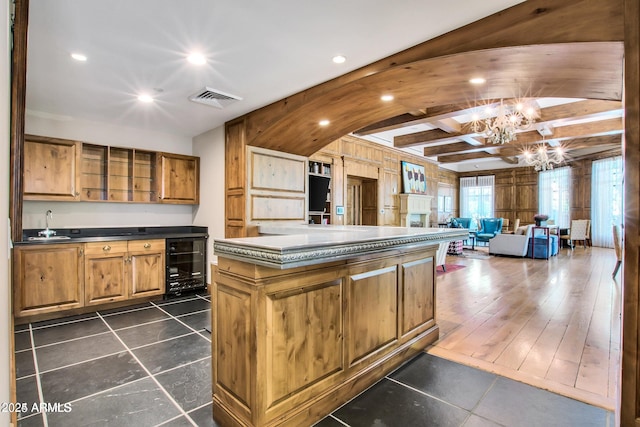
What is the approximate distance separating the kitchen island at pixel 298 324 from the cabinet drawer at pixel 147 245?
114 inches

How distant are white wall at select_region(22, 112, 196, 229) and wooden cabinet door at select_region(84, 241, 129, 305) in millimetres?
750

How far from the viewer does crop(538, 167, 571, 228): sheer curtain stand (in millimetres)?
10336

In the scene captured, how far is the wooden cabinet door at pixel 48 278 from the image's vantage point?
3.37 m

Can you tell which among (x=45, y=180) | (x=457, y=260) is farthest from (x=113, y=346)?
(x=457, y=260)

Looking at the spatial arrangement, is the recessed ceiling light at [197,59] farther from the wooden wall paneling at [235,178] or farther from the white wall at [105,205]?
the white wall at [105,205]

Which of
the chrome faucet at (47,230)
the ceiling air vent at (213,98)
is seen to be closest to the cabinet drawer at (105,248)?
the chrome faucet at (47,230)

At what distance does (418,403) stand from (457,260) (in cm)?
612

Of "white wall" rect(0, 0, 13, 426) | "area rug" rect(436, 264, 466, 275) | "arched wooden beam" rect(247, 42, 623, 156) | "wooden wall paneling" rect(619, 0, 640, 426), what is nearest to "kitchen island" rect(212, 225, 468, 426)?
"white wall" rect(0, 0, 13, 426)

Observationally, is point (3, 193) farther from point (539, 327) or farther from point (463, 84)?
point (539, 327)

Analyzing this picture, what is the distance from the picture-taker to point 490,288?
15.5 feet

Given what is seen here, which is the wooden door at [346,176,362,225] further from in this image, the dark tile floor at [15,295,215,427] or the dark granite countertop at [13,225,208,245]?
the dark tile floor at [15,295,215,427]

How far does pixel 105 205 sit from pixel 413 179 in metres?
7.14

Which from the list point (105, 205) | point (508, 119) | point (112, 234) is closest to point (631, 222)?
point (508, 119)

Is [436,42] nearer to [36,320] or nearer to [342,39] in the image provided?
[342,39]
